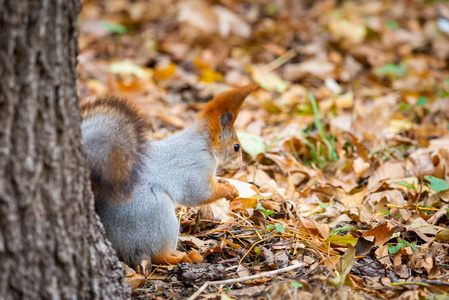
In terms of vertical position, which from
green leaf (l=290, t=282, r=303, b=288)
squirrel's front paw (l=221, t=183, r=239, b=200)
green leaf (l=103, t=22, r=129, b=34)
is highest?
green leaf (l=103, t=22, r=129, b=34)

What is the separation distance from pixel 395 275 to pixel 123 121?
1.34 m

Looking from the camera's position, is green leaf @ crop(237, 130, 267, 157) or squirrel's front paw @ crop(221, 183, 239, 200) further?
green leaf @ crop(237, 130, 267, 157)

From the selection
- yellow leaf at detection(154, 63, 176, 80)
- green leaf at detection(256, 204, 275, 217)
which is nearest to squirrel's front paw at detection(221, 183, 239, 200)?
green leaf at detection(256, 204, 275, 217)

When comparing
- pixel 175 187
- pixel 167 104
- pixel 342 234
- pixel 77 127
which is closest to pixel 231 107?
pixel 175 187

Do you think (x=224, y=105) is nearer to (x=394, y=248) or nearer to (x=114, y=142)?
(x=114, y=142)

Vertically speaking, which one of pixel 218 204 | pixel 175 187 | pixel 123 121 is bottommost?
pixel 218 204

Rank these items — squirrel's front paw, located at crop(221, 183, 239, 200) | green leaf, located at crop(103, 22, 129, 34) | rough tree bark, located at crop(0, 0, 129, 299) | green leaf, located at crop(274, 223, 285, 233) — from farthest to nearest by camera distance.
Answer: green leaf, located at crop(103, 22, 129, 34) → squirrel's front paw, located at crop(221, 183, 239, 200) → green leaf, located at crop(274, 223, 285, 233) → rough tree bark, located at crop(0, 0, 129, 299)

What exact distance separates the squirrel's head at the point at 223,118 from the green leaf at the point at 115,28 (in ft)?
12.3

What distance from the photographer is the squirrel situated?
1883 millimetres

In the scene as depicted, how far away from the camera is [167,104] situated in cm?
452

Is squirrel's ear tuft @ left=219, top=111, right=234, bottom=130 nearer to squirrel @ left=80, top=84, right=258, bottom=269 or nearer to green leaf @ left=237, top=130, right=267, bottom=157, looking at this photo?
squirrel @ left=80, top=84, right=258, bottom=269

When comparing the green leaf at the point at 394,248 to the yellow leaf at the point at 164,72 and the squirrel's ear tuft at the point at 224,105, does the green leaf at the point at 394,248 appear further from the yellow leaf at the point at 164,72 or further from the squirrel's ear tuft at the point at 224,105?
the yellow leaf at the point at 164,72

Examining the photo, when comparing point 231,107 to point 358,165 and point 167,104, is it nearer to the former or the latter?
point 358,165

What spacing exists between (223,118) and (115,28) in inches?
151
